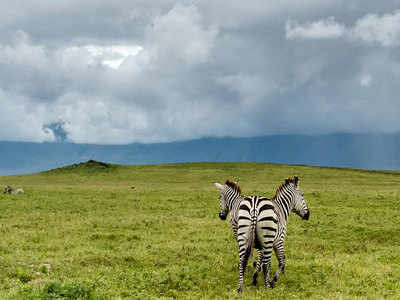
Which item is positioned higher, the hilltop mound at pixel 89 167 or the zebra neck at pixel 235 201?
the hilltop mound at pixel 89 167

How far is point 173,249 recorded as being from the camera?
20.4 metres

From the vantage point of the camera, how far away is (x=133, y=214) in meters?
32.8

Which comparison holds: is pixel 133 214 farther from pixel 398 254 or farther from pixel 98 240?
pixel 398 254

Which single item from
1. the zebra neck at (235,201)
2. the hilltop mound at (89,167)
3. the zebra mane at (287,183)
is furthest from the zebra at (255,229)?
the hilltop mound at (89,167)

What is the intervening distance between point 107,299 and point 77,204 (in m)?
27.4

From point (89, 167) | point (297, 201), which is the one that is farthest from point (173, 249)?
point (89, 167)

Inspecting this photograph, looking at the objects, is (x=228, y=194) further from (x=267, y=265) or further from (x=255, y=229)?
(x=267, y=265)

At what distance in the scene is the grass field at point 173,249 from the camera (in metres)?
13.7

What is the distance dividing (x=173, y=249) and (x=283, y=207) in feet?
22.0

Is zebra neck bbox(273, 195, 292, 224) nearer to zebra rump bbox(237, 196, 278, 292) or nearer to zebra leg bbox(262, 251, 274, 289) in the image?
zebra rump bbox(237, 196, 278, 292)

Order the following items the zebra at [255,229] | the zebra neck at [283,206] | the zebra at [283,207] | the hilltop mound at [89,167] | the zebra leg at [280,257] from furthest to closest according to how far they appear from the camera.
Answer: the hilltop mound at [89,167]
the zebra neck at [283,206]
the zebra at [283,207]
the zebra leg at [280,257]
the zebra at [255,229]

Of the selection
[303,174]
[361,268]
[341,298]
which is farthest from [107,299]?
[303,174]

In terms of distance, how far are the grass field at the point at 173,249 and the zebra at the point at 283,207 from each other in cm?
72

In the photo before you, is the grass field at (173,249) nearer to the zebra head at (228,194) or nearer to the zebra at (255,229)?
the zebra at (255,229)
